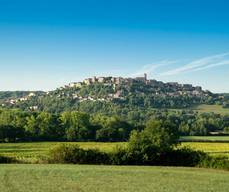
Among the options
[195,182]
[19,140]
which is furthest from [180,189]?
[19,140]

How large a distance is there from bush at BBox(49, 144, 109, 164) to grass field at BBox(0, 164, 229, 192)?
863 centimetres

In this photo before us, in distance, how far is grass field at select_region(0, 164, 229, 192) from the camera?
37750 millimetres

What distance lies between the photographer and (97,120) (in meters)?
160

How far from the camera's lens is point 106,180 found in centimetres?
4378

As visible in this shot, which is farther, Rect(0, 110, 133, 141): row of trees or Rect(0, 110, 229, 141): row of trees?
Rect(0, 110, 229, 141): row of trees

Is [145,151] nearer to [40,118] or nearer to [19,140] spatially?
[19,140]

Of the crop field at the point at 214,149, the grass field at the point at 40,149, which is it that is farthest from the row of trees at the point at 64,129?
the crop field at the point at 214,149

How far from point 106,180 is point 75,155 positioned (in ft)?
62.2

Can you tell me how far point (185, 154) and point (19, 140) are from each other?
78474 millimetres

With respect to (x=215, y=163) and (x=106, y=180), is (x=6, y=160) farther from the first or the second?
(x=215, y=163)

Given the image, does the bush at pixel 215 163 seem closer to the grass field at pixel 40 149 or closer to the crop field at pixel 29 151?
the grass field at pixel 40 149

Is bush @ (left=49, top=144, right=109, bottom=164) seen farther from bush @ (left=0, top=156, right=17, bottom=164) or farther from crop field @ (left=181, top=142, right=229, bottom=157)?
crop field @ (left=181, top=142, right=229, bottom=157)

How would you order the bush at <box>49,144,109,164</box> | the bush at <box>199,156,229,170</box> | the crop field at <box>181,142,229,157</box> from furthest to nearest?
the crop field at <box>181,142,229,157</box> → the bush at <box>49,144,109,164</box> → the bush at <box>199,156,229,170</box>

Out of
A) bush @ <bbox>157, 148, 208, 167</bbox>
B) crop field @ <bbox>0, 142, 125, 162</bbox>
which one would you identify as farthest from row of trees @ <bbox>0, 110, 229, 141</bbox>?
bush @ <bbox>157, 148, 208, 167</bbox>
